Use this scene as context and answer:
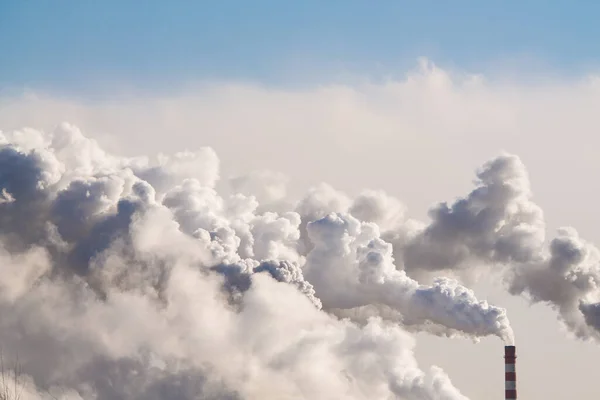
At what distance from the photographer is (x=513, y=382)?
150 meters

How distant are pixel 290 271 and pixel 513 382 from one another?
37498 mm

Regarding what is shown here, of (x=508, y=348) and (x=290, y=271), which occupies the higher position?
(x=290, y=271)

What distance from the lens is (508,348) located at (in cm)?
14738

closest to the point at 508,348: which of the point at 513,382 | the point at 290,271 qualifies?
the point at 513,382

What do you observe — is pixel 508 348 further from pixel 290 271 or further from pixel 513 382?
pixel 290 271

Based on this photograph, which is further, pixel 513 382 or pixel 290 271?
pixel 290 271

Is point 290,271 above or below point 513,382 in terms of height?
above

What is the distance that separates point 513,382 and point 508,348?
6182 mm

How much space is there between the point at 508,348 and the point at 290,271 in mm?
35850

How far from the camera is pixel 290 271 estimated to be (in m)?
164

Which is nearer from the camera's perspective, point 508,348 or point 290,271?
point 508,348
